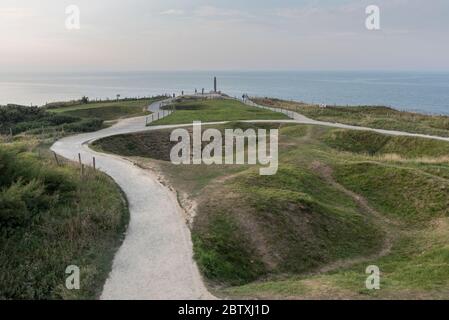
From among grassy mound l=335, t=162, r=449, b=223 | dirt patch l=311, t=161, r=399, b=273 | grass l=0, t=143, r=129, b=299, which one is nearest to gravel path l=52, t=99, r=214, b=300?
grass l=0, t=143, r=129, b=299

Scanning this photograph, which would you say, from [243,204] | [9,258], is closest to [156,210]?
[243,204]

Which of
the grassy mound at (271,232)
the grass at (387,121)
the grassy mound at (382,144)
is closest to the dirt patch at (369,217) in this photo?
the grassy mound at (271,232)

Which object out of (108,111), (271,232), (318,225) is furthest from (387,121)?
(108,111)

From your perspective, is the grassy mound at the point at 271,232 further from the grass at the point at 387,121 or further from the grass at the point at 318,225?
the grass at the point at 387,121

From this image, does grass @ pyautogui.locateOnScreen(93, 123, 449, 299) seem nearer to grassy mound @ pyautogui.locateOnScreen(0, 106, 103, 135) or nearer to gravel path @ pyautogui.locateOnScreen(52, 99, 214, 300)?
gravel path @ pyautogui.locateOnScreen(52, 99, 214, 300)

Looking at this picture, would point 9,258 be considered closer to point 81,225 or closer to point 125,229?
point 81,225

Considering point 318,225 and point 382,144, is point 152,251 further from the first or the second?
point 382,144

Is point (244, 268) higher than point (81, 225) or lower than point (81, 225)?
lower
